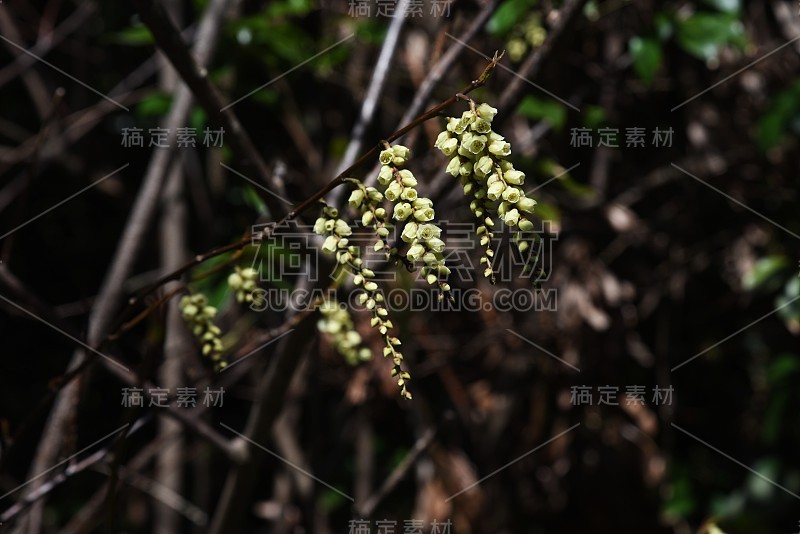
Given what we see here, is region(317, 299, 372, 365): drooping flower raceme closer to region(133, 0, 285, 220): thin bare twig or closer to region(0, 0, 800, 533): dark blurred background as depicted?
region(133, 0, 285, 220): thin bare twig

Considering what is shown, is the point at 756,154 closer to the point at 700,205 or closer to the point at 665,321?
the point at 700,205

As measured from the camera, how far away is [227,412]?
2.19 meters

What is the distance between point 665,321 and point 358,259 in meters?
1.41

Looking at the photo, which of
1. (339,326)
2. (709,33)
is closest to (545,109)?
(709,33)

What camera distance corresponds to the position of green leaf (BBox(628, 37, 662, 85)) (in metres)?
1.53

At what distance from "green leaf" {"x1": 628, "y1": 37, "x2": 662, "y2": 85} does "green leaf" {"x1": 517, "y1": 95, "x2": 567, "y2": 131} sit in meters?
0.16

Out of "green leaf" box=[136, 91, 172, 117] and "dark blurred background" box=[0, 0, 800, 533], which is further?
"dark blurred background" box=[0, 0, 800, 533]

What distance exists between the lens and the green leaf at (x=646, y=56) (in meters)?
1.53

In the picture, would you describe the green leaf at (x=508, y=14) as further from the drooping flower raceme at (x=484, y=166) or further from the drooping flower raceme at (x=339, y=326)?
the drooping flower raceme at (x=484, y=166)

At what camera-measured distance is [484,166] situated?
684mm

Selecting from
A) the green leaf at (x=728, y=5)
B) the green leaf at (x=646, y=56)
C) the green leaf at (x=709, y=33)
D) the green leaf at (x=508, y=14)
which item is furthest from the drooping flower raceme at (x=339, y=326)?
the green leaf at (x=728, y=5)

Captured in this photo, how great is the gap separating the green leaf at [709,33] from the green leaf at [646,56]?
6 cm

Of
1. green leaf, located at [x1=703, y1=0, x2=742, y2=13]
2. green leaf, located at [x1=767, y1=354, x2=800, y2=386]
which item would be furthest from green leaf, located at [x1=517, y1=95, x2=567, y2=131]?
green leaf, located at [x1=767, y1=354, x2=800, y2=386]

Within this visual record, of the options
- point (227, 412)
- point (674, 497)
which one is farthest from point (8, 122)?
point (674, 497)
